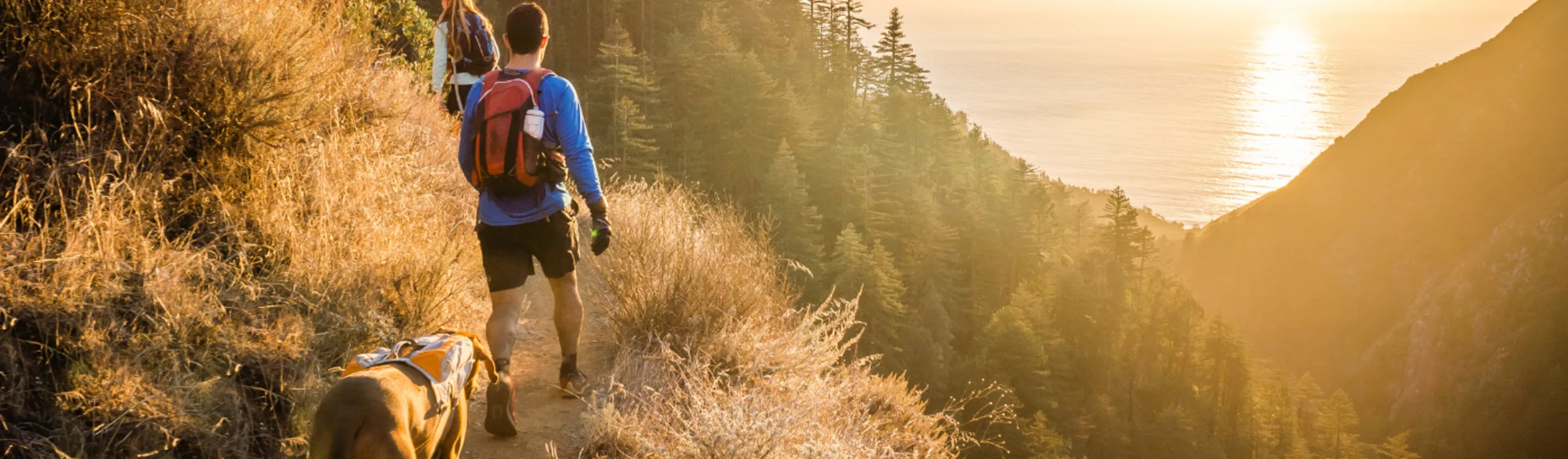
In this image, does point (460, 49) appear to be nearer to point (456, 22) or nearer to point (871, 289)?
point (456, 22)

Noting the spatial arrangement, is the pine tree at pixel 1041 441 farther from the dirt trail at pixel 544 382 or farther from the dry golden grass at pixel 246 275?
the dry golden grass at pixel 246 275

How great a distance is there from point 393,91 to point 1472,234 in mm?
119363

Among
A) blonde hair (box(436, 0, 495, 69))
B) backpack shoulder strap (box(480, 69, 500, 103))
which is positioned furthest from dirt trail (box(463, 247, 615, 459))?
blonde hair (box(436, 0, 495, 69))

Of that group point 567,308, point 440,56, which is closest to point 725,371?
point 567,308

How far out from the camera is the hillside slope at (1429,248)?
8088 centimetres

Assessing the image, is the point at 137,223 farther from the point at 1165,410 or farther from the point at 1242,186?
the point at 1242,186

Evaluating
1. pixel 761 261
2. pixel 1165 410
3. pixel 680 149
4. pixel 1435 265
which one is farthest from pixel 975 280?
pixel 1435 265

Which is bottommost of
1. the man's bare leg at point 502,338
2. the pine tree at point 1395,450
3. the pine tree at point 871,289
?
the pine tree at point 1395,450

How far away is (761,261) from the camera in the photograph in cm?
591

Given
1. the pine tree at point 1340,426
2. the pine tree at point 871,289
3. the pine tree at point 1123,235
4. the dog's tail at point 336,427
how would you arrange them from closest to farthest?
the dog's tail at point 336,427 → the pine tree at point 871,289 → the pine tree at point 1123,235 → the pine tree at point 1340,426

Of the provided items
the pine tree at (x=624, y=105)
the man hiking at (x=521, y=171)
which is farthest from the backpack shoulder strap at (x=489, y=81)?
the pine tree at (x=624, y=105)

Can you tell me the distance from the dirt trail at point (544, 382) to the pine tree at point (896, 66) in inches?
2147

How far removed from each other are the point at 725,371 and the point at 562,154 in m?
1.66

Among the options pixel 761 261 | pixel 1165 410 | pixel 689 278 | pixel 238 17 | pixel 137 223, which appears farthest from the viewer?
pixel 1165 410
